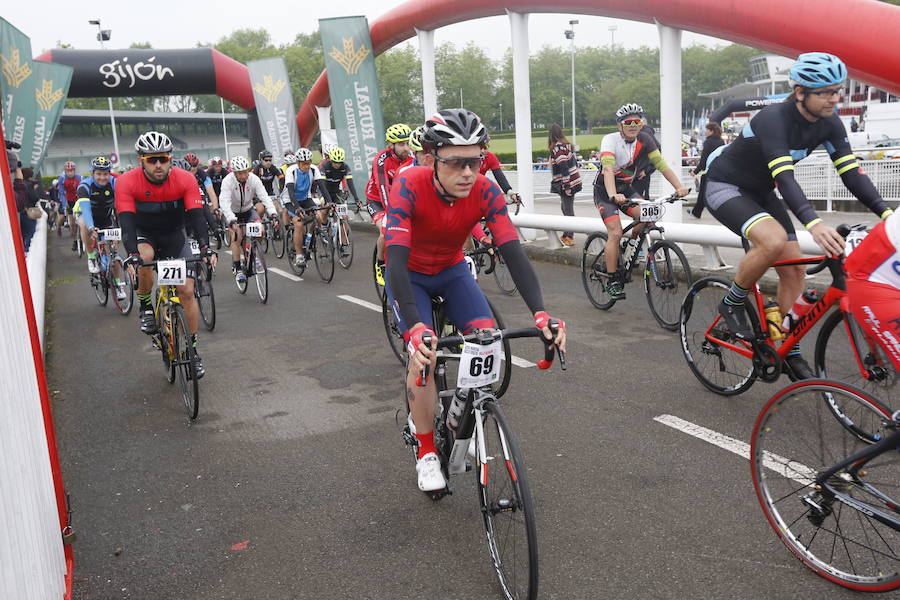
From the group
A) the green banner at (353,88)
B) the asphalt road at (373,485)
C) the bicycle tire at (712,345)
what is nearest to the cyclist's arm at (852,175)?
the bicycle tire at (712,345)

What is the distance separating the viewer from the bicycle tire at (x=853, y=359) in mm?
3959

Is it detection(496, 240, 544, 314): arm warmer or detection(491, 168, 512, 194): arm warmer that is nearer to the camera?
detection(496, 240, 544, 314): arm warmer

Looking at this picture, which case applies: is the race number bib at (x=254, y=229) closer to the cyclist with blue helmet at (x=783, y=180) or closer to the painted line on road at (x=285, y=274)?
the painted line on road at (x=285, y=274)

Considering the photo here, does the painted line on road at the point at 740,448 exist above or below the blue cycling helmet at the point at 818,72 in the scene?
below

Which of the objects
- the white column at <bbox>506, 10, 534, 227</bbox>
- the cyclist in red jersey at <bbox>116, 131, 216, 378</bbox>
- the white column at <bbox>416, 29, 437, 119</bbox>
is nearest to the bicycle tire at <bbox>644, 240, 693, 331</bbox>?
the cyclist in red jersey at <bbox>116, 131, 216, 378</bbox>

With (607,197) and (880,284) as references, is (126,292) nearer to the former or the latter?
(607,197)

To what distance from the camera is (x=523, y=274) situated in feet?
11.9

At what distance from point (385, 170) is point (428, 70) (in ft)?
26.5

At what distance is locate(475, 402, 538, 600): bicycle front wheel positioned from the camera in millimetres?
2830

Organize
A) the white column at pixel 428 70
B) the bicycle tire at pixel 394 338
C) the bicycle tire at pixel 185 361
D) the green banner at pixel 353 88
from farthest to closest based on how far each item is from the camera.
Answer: the green banner at pixel 353 88 < the white column at pixel 428 70 < the bicycle tire at pixel 394 338 < the bicycle tire at pixel 185 361

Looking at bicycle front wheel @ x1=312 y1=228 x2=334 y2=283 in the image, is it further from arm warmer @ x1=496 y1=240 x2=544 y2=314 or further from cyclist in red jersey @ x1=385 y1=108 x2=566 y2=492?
arm warmer @ x1=496 y1=240 x2=544 y2=314

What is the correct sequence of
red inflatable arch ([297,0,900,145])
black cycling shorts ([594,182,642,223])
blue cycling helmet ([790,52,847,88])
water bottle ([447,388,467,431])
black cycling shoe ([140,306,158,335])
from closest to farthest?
water bottle ([447,388,467,431]) < blue cycling helmet ([790,52,847,88]) < black cycling shoe ([140,306,158,335]) < black cycling shorts ([594,182,642,223]) < red inflatable arch ([297,0,900,145])

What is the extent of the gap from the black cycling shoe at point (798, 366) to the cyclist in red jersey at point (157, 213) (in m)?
4.63

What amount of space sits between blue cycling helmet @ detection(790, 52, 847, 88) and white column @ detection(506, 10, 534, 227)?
8610 millimetres
